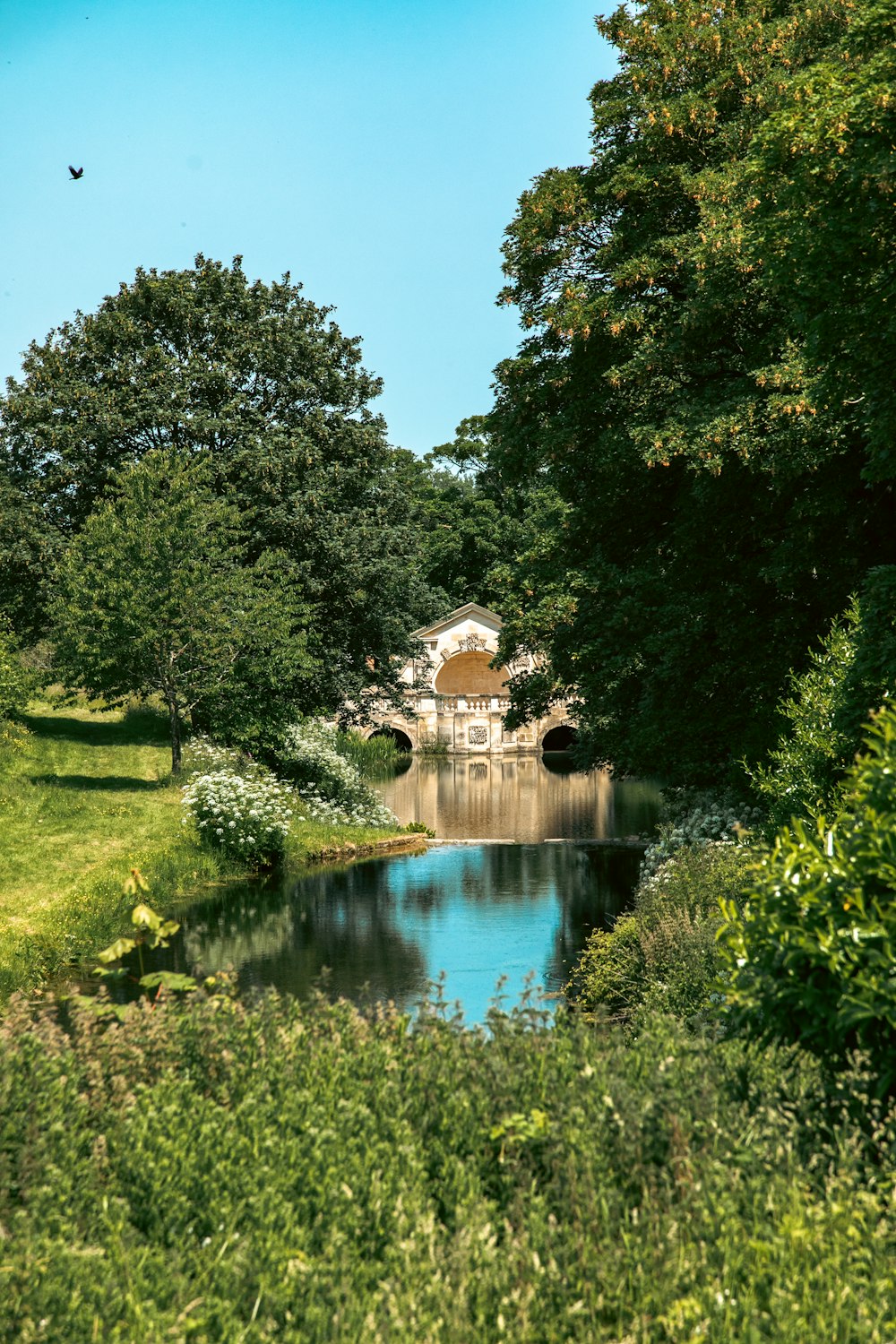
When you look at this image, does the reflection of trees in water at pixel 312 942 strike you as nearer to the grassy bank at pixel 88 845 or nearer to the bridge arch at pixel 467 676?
the grassy bank at pixel 88 845

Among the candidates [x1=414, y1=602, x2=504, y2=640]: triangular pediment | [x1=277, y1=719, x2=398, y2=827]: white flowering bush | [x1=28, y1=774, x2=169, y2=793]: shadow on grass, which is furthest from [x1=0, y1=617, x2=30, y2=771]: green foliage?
[x1=414, y1=602, x2=504, y2=640]: triangular pediment

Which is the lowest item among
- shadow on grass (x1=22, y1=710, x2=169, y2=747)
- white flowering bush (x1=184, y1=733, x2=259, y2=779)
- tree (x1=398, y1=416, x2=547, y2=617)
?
white flowering bush (x1=184, y1=733, x2=259, y2=779)

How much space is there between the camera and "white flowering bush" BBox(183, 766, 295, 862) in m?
24.8

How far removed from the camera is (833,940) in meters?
5.43

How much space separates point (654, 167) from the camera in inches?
883

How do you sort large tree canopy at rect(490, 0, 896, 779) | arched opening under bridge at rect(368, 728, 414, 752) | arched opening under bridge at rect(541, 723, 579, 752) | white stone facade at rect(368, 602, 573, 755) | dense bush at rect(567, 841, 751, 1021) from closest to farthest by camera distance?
dense bush at rect(567, 841, 751, 1021) < large tree canopy at rect(490, 0, 896, 779) < arched opening under bridge at rect(368, 728, 414, 752) < white stone facade at rect(368, 602, 573, 755) < arched opening under bridge at rect(541, 723, 579, 752)

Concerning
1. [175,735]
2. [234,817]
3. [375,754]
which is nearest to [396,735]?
[375,754]

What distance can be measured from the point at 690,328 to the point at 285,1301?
18289 millimetres

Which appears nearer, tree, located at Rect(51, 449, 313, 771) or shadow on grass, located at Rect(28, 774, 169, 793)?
shadow on grass, located at Rect(28, 774, 169, 793)

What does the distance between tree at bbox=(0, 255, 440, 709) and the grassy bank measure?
23.2 ft

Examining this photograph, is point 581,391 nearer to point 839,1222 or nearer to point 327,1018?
point 327,1018

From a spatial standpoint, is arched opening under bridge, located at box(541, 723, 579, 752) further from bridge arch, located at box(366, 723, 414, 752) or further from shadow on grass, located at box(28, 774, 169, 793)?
shadow on grass, located at box(28, 774, 169, 793)

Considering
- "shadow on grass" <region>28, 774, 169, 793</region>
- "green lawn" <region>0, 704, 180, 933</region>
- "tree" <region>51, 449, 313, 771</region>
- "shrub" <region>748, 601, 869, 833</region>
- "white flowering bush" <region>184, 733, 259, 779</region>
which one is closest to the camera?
"shrub" <region>748, 601, 869, 833</region>

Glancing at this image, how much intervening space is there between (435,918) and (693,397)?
33.0ft
